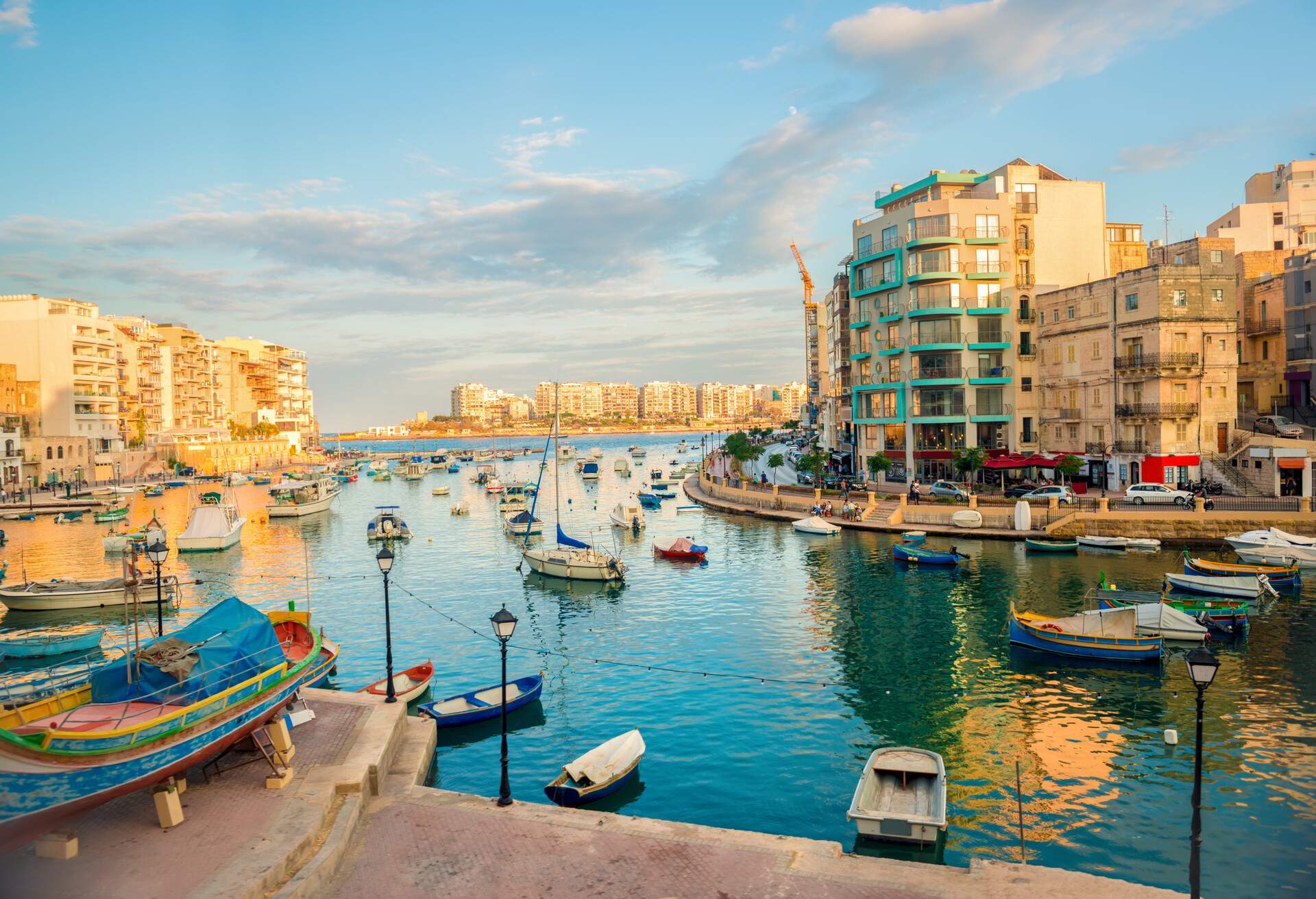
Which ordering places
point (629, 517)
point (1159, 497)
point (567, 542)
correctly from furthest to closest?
point (629, 517) < point (1159, 497) < point (567, 542)

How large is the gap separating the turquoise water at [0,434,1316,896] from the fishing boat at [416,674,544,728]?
449 millimetres

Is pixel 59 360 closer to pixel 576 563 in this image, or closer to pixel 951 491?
pixel 576 563

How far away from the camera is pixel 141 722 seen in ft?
46.1

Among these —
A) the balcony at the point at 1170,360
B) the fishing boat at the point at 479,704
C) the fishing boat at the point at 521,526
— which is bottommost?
the fishing boat at the point at 479,704

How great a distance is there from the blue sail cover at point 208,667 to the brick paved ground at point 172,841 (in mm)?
1835

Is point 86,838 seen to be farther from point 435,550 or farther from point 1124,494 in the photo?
point 1124,494

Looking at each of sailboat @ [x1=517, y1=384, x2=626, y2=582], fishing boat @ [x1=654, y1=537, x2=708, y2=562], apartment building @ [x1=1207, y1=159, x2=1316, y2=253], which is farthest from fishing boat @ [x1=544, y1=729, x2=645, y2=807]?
Result: apartment building @ [x1=1207, y1=159, x2=1316, y2=253]

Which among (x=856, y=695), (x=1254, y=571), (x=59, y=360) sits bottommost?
(x=856, y=695)

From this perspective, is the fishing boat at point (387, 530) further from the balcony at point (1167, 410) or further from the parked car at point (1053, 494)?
the balcony at point (1167, 410)

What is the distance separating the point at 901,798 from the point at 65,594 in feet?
141

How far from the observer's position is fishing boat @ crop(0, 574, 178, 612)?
41.3 m

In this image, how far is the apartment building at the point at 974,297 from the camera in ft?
237

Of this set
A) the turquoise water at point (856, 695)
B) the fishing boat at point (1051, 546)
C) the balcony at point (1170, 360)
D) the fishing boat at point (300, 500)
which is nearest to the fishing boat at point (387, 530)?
the turquoise water at point (856, 695)

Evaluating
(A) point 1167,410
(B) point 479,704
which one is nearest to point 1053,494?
(A) point 1167,410
